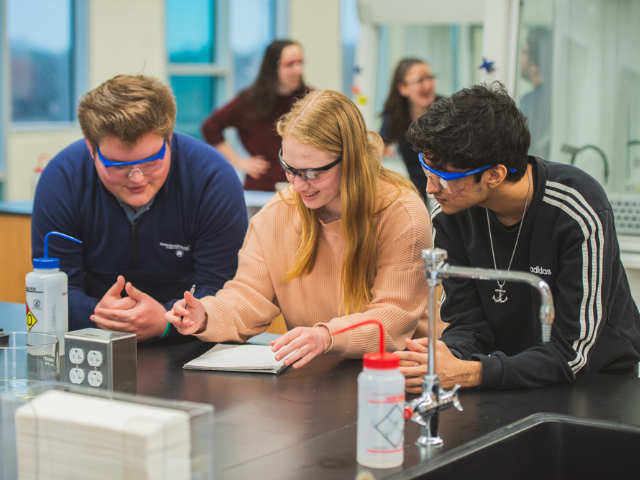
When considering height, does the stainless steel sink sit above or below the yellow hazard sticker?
below

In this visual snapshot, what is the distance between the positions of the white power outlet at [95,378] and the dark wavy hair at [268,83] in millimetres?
3092

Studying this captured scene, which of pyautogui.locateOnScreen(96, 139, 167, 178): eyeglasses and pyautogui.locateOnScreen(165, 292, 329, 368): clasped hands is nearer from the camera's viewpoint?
pyautogui.locateOnScreen(165, 292, 329, 368): clasped hands

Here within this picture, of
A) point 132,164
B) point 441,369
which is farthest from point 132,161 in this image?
point 441,369

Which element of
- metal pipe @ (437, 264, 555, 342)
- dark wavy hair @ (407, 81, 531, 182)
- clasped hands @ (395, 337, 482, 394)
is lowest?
clasped hands @ (395, 337, 482, 394)

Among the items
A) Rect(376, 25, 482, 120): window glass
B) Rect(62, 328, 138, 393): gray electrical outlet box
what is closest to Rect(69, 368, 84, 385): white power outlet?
Rect(62, 328, 138, 393): gray electrical outlet box

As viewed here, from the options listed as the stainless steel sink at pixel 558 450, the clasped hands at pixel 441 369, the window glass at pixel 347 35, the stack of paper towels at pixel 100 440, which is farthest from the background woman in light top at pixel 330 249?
the window glass at pixel 347 35

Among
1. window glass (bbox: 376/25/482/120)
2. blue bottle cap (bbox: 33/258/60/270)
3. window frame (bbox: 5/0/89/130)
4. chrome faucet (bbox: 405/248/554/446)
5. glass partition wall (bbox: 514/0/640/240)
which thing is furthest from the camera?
window frame (bbox: 5/0/89/130)

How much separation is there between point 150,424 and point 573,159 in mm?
3135

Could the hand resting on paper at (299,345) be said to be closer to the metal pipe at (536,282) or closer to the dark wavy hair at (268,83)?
the metal pipe at (536,282)

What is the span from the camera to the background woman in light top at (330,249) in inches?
70.6

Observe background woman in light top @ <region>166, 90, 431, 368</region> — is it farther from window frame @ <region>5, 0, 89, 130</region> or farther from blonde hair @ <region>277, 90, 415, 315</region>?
window frame @ <region>5, 0, 89, 130</region>

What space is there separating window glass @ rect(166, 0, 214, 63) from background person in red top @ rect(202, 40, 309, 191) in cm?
245

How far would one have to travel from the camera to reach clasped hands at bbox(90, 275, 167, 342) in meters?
1.84

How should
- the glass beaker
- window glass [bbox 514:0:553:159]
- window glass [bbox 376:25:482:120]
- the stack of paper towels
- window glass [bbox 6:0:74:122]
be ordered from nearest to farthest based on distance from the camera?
the stack of paper towels
the glass beaker
window glass [bbox 514:0:553:159]
window glass [bbox 376:25:482:120]
window glass [bbox 6:0:74:122]
